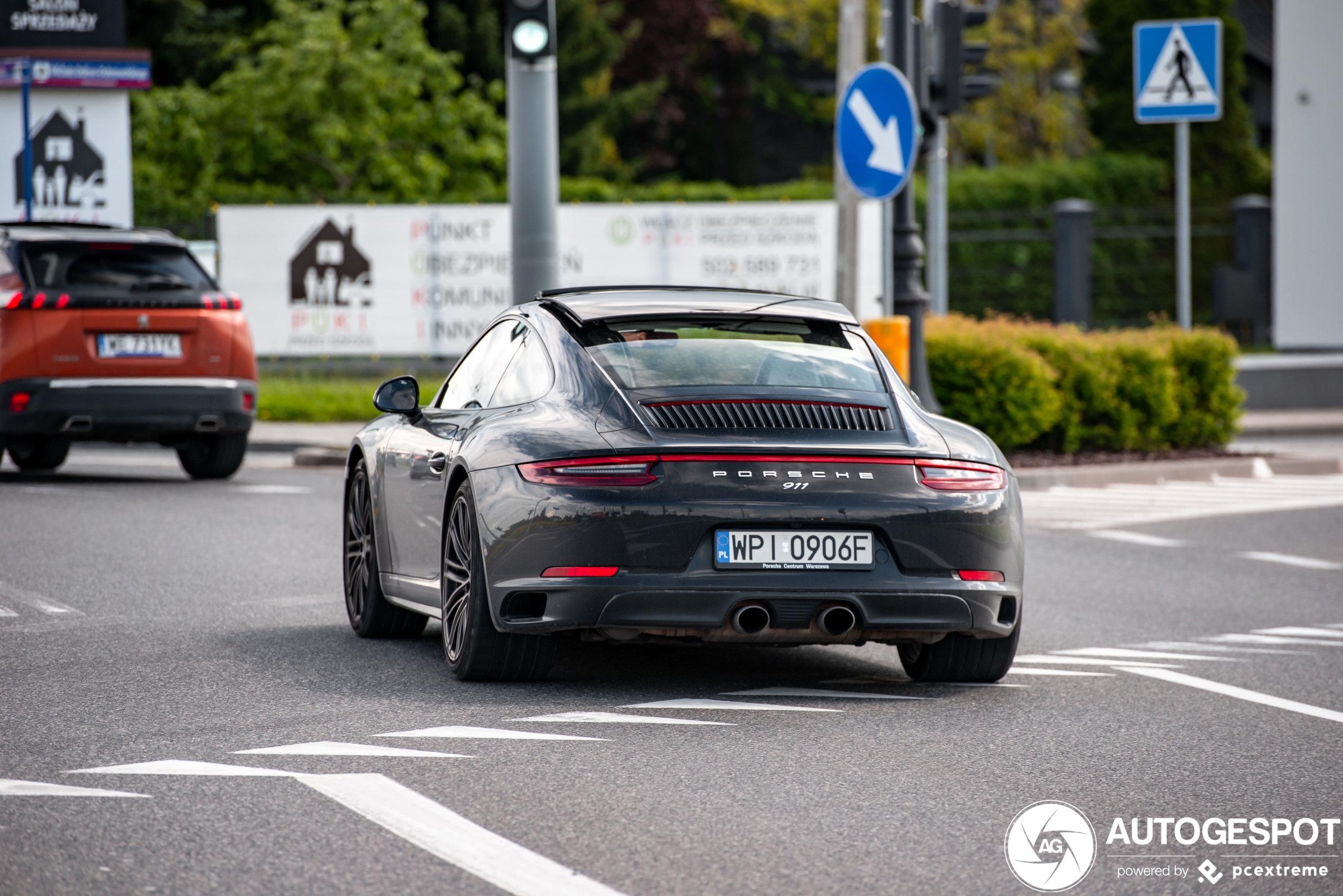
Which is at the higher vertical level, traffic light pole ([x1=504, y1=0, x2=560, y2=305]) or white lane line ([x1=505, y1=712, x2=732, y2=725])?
traffic light pole ([x1=504, y1=0, x2=560, y2=305])

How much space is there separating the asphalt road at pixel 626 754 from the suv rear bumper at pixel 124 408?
4430 millimetres

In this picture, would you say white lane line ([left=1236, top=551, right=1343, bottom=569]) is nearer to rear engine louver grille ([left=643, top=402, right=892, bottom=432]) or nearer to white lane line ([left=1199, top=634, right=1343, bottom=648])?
white lane line ([left=1199, top=634, right=1343, bottom=648])

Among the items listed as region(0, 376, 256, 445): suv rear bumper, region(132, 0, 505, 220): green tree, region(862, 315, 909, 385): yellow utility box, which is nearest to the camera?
region(0, 376, 256, 445): suv rear bumper

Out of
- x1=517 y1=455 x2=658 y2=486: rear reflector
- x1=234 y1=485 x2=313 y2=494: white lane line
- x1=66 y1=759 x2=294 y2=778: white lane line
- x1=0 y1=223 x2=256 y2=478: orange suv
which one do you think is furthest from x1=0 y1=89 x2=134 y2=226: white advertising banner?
x1=66 y1=759 x2=294 y2=778: white lane line

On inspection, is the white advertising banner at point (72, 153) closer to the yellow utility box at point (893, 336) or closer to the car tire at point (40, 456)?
the car tire at point (40, 456)

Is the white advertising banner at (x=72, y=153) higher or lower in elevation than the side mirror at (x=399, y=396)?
higher

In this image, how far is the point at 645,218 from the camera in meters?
25.9

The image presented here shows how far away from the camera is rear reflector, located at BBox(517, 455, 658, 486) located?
6633 millimetres

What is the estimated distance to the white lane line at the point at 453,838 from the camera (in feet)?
15.0

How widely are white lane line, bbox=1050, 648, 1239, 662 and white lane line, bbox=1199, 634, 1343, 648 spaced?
20.0 inches

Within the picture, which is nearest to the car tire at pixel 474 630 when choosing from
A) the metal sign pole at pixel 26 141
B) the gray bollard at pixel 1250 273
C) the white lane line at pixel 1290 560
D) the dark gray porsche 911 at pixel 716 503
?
the dark gray porsche 911 at pixel 716 503

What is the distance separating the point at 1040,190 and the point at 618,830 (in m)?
32.1

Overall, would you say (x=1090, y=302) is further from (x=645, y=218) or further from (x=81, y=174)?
(x=81, y=174)

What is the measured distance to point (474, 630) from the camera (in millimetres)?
7047
